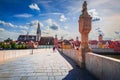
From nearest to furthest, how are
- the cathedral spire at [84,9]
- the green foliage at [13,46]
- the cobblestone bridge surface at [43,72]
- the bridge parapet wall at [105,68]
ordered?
the bridge parapet wall at [105,68] → the cobblestone bridge surface at [43,72] → the cathedral spire at [84,9] → the green foliage at [13,46]

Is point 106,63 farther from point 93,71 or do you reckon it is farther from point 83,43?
point 83,43

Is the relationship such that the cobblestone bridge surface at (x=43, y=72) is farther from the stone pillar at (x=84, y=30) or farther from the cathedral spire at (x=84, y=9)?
the cathedral spire at (x=84, y=9)

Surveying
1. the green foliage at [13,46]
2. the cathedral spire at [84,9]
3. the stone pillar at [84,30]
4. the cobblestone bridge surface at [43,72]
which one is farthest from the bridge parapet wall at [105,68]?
the green foliage at [13,46]

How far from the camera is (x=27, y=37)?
13162 cm

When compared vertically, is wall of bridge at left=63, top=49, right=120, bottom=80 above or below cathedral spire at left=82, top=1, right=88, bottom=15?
below

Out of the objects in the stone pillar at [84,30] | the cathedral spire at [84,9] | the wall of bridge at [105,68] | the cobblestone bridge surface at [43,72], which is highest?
the cathedral spire at [84,9]

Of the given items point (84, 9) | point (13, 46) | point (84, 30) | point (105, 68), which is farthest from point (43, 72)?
point (13, 46)

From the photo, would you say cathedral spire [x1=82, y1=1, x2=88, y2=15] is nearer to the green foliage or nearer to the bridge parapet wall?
the bridge parapet wall

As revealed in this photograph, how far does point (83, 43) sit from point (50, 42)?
10618 centimetres

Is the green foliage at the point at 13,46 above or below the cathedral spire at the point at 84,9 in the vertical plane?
below

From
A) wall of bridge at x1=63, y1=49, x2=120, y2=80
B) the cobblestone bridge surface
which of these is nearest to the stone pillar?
the cobblestone bridge surface

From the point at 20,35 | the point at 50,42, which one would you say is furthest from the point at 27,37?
the point at 50,42

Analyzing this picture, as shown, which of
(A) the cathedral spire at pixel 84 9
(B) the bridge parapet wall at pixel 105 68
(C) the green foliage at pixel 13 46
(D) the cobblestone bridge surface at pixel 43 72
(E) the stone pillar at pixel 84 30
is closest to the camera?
(B) the bridge parapet wall at pixel 105 68

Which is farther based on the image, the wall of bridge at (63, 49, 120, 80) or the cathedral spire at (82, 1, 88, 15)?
the cathedral spire at (82, 1, 88, 15)
